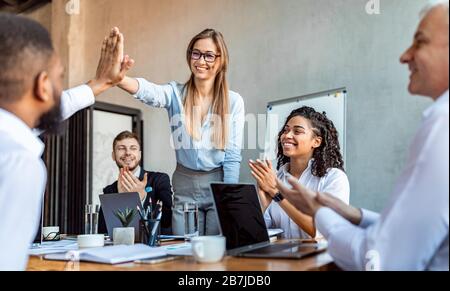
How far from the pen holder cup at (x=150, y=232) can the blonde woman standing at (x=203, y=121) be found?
66 cm

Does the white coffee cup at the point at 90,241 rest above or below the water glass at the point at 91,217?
below

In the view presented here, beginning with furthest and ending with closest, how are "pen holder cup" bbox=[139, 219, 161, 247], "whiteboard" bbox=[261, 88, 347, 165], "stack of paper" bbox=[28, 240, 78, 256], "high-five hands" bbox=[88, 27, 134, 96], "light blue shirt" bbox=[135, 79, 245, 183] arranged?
"whiteboard" bbox=[261, 88, 347, 165] → "light blue shirt" bbox=[135, 79, 245, 183] → "high-five hands" bbox=[88, 27, 134, 96] → "pen holder cup" bbox=[139, 219, 161, 247] → "stack of paper" bbox=[28, 240, 78, 256]

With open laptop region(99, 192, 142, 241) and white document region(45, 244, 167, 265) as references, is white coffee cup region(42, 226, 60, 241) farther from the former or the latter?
white document region(45, 244, 167, 265)

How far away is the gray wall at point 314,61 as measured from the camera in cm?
333

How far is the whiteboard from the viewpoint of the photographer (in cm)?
353

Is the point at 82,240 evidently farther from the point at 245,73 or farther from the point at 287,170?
the point at 245,73

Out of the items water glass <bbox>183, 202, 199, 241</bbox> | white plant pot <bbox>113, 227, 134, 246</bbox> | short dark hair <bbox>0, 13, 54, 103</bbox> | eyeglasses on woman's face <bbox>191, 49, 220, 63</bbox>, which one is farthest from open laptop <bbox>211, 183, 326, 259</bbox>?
eyeglasses on woman's face <bbox>191, 49, 220, 63</bbox>

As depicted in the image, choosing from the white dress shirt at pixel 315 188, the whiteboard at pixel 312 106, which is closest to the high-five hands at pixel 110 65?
the white dress shirt at pixel 315 188

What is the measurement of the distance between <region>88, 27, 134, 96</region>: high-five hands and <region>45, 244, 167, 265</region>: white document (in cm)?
76

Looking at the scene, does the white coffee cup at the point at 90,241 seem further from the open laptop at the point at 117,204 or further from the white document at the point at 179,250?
the white document at the point at 179,250

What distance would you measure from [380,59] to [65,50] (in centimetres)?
403

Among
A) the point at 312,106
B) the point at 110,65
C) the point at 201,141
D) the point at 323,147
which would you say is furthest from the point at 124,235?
the point at 312,106

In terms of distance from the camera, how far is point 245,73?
4316 mm
